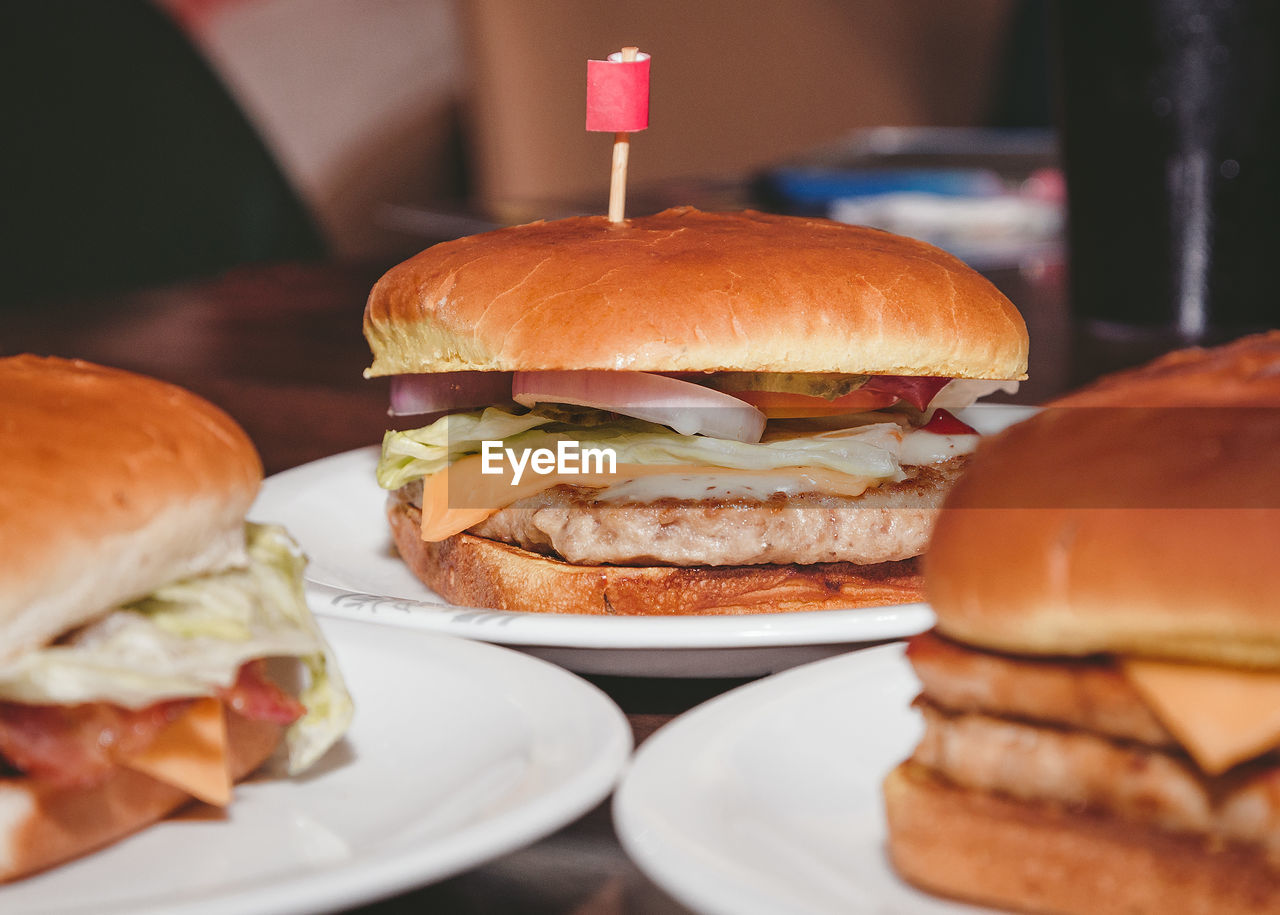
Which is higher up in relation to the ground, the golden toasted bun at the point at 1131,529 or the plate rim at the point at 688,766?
the golden toasted bun at the point at 1131,529

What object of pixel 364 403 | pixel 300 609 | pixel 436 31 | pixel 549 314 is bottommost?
pixel 364 403

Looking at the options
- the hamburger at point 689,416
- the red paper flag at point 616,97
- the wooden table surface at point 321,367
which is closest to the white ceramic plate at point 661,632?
the wooden table surface at point 321,367

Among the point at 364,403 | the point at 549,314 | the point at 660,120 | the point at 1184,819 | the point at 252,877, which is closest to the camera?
the point at 1184,819

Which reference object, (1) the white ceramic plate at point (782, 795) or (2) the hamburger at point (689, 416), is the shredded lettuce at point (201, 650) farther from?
(2) the hamburger at point (689, 416)

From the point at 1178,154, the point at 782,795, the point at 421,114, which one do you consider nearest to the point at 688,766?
the point at 782,795

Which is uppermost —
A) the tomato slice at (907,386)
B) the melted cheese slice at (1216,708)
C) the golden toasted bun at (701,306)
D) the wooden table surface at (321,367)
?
the golden toasted bun at (701,306)

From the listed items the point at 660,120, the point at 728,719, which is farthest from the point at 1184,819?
the point at 660,120

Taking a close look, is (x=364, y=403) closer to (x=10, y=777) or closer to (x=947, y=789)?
(x=10, y=777)

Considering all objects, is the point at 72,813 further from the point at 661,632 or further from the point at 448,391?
the point at 448,391
